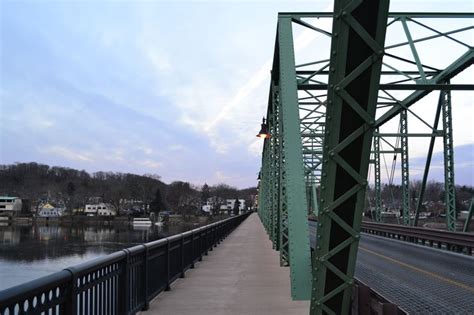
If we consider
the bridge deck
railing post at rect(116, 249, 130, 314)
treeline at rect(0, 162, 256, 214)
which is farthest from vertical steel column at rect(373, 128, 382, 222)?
treeline at rect(0, 162, 256, 214)

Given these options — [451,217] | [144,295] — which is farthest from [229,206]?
[144,295]

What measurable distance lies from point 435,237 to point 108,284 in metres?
16.3

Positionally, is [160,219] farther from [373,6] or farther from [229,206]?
[373,6]

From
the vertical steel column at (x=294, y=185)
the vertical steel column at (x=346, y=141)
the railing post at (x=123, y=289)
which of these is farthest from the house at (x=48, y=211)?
the vertical steel column at (x=346, y=141)

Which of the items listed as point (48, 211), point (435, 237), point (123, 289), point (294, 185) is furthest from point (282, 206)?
point (48, 211)

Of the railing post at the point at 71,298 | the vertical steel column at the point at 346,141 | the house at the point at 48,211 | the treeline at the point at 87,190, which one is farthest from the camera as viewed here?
the treeline at the point at 87,190

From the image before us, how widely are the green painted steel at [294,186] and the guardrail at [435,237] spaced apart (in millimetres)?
9826

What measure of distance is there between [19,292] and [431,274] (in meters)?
10.9

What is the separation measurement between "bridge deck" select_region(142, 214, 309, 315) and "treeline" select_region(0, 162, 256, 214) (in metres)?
141

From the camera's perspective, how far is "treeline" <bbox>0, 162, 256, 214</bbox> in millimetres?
150125

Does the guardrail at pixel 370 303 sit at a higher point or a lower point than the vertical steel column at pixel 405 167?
lower

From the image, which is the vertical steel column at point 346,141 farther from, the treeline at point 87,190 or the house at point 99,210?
the house at point 99,210

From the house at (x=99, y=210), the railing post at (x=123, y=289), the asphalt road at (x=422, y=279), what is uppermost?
the railing post at (x=123, y=289)

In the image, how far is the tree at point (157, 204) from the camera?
15698 cm
